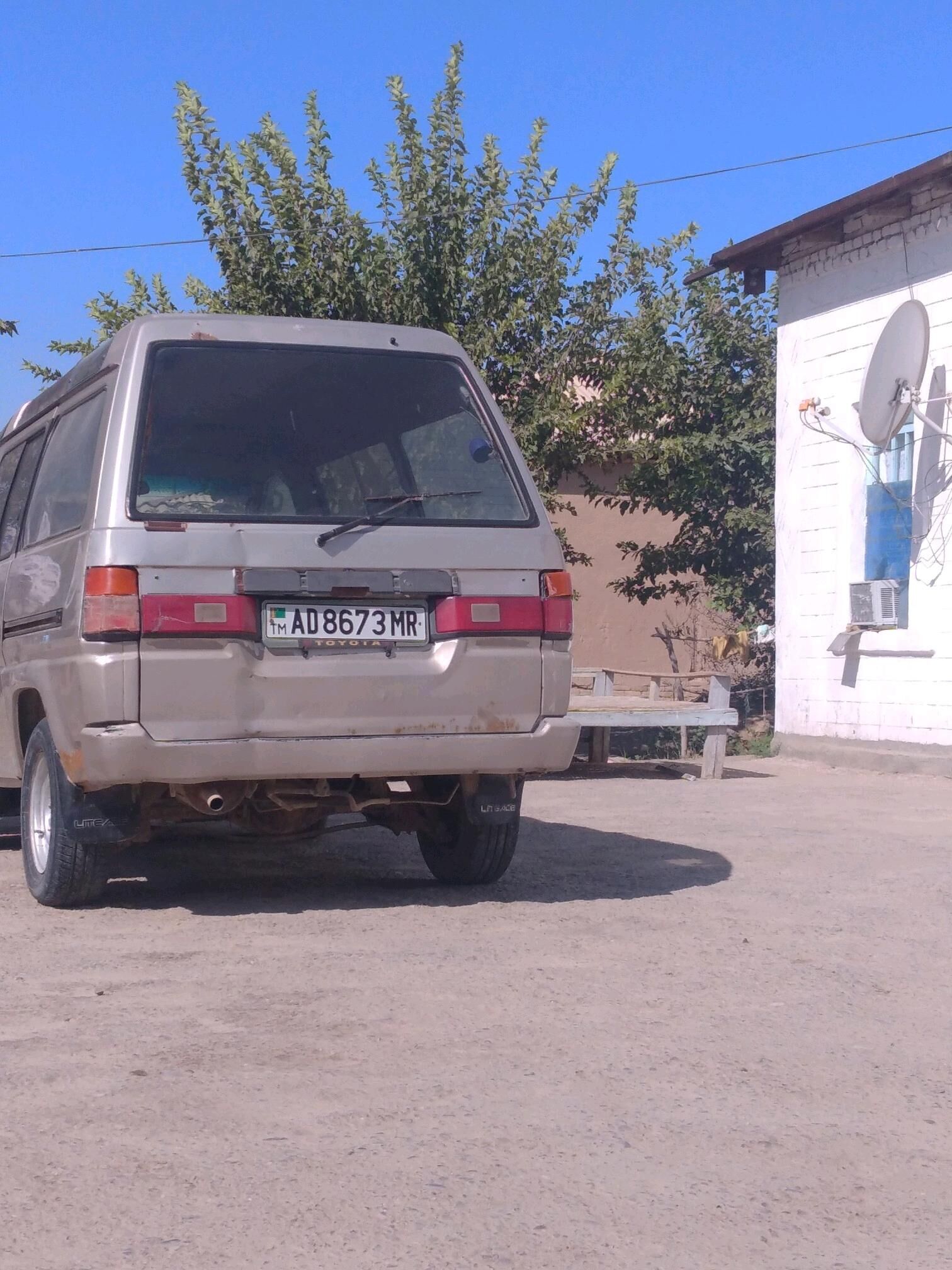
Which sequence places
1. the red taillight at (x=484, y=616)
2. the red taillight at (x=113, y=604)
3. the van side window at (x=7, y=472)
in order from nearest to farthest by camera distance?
the red taillight at (x=113, y=604), the red taillight at (x=484, y=616), the van side window at (x=7, y=472)

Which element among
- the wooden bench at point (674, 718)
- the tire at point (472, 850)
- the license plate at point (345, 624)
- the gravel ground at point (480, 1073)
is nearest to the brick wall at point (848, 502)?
the wooden bench at point (674, 718)

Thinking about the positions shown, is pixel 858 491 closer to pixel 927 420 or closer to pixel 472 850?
pixel 927 420

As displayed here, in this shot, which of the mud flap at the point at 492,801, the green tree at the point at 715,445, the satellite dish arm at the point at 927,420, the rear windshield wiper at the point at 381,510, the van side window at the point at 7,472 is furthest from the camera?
the green tree at the point at 715,445

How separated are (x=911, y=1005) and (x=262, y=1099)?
1983 millimetres

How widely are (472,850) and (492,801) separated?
0.42 meters

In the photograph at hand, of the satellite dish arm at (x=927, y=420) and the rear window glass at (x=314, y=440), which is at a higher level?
the satellite dish arm at (x=927, y=420)

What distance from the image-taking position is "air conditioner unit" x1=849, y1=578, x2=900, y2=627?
11.6m

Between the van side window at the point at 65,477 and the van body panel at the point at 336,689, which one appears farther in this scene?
the van side window at the point at 65,477

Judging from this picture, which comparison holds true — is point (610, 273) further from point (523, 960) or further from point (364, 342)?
point (523, 960)

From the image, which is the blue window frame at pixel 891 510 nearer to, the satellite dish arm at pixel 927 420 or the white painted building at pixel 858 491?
the white painted building at pixel 858 491

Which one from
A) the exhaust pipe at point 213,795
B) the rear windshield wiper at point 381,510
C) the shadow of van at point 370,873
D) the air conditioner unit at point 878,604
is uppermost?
the rear windshield wiper at point 381,510

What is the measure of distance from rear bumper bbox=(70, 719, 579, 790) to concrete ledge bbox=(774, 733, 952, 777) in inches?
240

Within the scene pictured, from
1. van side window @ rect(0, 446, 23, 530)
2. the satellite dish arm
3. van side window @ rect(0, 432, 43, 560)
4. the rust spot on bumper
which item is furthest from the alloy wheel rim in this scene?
the satellite dish arm

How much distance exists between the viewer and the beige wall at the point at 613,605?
2097 centimetres
